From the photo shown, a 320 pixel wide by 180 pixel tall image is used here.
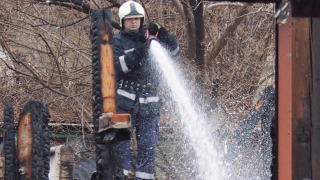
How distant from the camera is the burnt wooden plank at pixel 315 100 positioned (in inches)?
115

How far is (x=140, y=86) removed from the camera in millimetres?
4977

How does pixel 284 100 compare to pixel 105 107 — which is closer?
pixel 284 100

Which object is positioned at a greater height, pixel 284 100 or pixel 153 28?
pixel 153 28

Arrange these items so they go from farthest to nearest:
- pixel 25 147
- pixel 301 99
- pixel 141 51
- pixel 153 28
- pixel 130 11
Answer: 1. pixel 153 28
2. pixel 130 11
3. pixel 141 51
4. pixel 25 147
5. pixel 301 99

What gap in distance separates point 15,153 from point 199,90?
502 centimetres

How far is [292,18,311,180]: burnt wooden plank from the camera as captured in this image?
292 centimetres

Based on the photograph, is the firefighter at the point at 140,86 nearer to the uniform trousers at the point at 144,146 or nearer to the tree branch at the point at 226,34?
the uniform trousers at the point at 144,146

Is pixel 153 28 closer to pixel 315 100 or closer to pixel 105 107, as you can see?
pixel 105 107

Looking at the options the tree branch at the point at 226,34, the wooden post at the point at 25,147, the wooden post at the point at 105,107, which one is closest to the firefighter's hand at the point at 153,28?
the wooden post at the point at 105,107

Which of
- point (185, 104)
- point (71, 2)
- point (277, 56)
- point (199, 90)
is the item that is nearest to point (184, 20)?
point (199, 90)

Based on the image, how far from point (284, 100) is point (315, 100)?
23 cm

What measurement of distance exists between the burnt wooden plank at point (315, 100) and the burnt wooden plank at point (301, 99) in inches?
0.9

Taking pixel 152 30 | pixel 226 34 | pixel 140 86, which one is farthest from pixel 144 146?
pixel 226 34

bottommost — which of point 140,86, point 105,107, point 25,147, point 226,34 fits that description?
point 25,147
